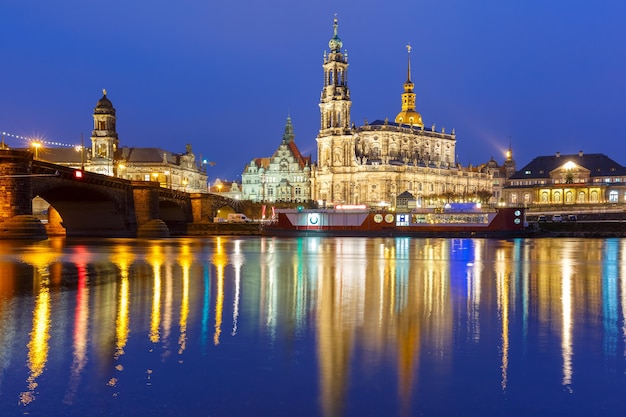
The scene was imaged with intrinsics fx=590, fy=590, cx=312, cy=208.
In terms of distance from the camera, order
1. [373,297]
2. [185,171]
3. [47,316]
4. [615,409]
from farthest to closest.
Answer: [185,171] < [373,297] < [47,316] < [615,409]

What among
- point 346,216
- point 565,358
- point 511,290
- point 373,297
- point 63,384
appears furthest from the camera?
point 346,216

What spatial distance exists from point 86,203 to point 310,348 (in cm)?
6437

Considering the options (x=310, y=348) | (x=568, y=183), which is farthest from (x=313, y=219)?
(x=568, y=183)

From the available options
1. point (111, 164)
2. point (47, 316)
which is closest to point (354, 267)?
point (47, 316)

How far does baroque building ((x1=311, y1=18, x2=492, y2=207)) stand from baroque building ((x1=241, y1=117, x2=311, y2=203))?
4643 mm

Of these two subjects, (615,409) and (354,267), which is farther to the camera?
(354,267)

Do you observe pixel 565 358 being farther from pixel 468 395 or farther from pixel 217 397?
pixel 217 397

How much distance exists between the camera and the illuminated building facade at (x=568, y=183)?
14450 centimetres

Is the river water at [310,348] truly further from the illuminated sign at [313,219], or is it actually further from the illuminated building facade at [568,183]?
the illuminated building facade at [568,183]

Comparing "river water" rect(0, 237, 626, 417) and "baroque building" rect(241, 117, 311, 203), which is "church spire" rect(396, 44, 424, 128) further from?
"river water" rect(0, 237, 626, 417)

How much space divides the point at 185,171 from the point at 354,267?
138 meters

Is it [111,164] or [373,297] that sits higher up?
[111,164]

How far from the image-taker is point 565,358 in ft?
35.3

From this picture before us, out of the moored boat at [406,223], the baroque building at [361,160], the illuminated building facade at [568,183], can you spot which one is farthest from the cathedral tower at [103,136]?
the illuminated building facade at [568,183]
